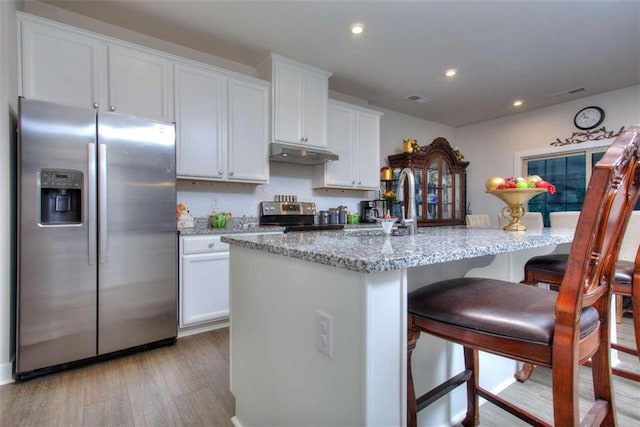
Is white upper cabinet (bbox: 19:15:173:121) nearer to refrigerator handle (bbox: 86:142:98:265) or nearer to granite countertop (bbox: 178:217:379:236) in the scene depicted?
refrigerator handle (bbox: 86:142:98:265)

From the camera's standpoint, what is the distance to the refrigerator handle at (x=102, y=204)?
202 cm

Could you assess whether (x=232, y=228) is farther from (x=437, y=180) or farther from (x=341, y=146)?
(x=437, y=180)

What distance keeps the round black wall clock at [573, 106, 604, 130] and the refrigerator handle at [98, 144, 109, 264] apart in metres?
5.54

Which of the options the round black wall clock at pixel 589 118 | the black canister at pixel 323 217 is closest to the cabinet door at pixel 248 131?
the black canister at pixel 323 217

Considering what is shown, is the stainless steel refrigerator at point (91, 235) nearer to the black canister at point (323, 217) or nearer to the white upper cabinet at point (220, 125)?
the white upper cabinet at point (220, 125)

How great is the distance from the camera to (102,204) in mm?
2023

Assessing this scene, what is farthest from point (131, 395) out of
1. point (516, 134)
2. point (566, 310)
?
point (516, 134)

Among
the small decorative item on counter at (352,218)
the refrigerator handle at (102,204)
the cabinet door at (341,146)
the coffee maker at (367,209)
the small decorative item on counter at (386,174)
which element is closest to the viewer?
the refrigerator handle at (102,204)

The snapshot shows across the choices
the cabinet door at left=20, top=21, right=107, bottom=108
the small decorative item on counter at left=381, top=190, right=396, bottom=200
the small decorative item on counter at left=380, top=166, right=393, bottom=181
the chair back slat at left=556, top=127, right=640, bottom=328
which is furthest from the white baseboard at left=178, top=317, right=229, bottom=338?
the small decorative item on counter at left=380, top=166, right=393, bottom=181

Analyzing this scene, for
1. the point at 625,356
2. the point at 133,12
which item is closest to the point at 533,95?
the point at 625,356

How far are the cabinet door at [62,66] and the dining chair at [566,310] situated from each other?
2667 mm

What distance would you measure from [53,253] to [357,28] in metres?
2.77

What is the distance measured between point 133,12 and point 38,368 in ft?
8.64

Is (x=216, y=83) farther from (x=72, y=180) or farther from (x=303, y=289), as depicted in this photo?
(x=303, y=289)
